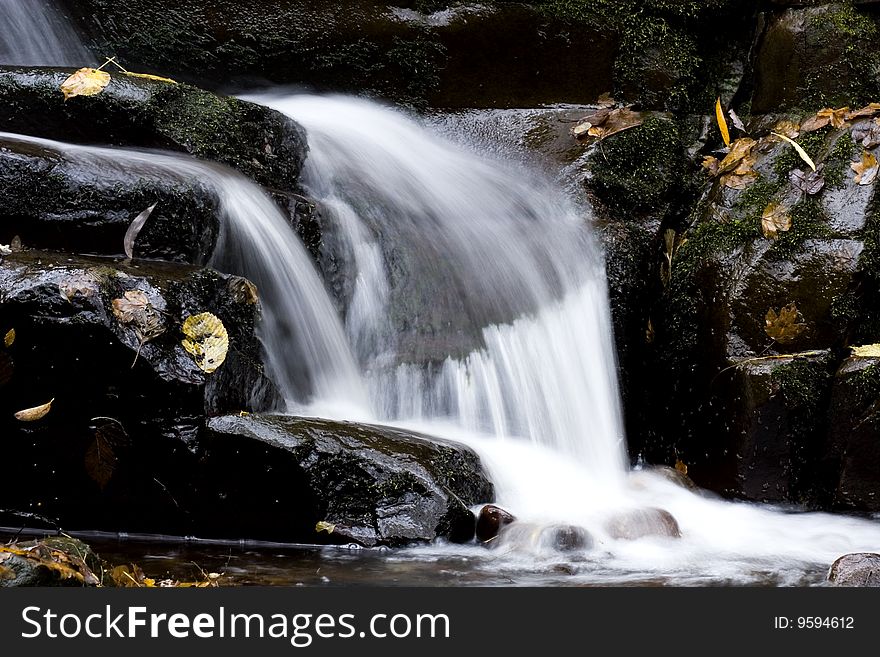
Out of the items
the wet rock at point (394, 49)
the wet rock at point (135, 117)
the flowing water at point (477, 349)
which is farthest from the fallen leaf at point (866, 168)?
the wet rock at point (135, 117)

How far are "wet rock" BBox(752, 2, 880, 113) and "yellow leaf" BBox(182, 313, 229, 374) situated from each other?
381 cm

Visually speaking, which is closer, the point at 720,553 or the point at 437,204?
the point at 720,553

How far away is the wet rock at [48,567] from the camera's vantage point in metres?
2.12

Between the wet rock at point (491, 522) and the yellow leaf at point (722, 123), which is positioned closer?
the wet rock at point (491, 522)

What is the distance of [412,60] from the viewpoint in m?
6.43

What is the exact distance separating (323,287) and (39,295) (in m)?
1.46

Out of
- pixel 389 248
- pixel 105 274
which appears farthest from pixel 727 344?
pixel 105 274

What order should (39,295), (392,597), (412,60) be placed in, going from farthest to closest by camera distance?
(412,60), (39,295), (392,597)

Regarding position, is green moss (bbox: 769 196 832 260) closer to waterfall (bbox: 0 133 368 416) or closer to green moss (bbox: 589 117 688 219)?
green moss (bbox: 589 117 688 219)

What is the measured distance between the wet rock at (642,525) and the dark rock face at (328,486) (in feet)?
1.82

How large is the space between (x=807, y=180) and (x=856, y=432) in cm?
136

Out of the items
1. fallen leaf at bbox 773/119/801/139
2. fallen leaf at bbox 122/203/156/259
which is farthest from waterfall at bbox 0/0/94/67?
fallen leaf at bbox 773/119/801/139

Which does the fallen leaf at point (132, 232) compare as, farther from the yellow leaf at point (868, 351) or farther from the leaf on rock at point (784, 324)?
the yellow leaf at point (868, 351)

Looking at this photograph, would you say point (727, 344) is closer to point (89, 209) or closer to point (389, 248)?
point (389, 248)
